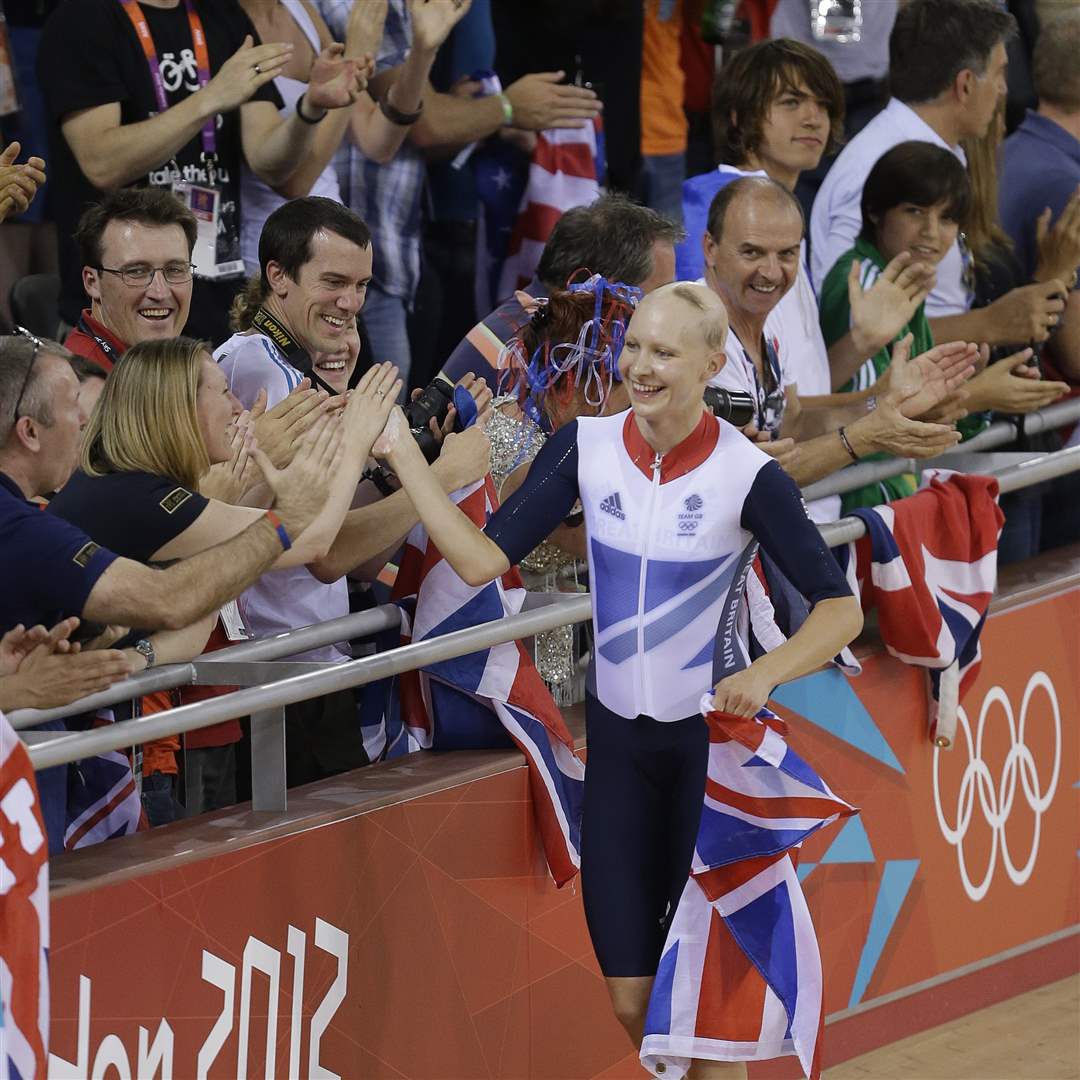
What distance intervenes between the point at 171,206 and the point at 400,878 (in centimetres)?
176

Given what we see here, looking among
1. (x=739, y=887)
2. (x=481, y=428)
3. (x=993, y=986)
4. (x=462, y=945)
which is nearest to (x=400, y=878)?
(x=462, y=945)

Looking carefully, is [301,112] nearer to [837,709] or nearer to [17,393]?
[17,393]

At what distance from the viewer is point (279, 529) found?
4102 mm

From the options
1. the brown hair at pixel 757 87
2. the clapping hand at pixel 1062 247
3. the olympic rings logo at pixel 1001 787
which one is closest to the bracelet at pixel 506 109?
the brown hair at pixel 757 87

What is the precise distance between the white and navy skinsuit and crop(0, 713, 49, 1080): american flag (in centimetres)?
114

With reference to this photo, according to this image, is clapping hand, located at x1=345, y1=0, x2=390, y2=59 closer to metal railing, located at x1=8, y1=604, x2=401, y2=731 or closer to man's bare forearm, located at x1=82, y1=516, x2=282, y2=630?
metal railing, located at x1=8, y1=604, x2=401, y2=731

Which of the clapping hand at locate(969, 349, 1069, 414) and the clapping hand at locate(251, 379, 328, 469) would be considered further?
the clapping hand at locate(969, 349, 1069, 414)

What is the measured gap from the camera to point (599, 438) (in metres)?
4.33

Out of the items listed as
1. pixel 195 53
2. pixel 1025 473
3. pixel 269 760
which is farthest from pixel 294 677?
pixel 1025 473

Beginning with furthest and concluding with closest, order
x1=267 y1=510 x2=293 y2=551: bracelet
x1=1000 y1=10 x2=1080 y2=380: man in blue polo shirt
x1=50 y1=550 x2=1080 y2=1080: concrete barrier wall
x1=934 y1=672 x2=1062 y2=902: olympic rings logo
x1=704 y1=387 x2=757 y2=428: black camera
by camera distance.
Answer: x1=1000 y1=10 x2=1080 y2=380: man in blue polo shirt → x1=934 y1=672 x2=1062 y2=902: olympic rings logo → x1=704 y1=387 x2=757 y2=428: black camera → x1=267 y1=510 x2=293 y2=551: bracelet → x1=50 y1=550 x2=1080 y2=1080: concrete barrier wall

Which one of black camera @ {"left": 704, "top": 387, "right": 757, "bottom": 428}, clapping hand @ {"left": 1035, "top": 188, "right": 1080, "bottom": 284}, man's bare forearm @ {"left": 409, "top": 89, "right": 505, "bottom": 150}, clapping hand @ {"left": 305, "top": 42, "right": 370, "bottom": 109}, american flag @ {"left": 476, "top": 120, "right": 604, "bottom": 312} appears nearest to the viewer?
black camera @ {"left": 704, "top": 387, "right": 757, "bottom": 428}

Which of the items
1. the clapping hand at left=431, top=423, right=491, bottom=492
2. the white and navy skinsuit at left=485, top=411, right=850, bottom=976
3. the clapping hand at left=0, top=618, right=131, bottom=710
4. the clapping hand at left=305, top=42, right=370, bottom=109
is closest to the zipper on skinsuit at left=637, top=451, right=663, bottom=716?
the white and navy skinsuit at left=485, top=411, right=850, bottom=976

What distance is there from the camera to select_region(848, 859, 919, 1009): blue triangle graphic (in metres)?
5.51

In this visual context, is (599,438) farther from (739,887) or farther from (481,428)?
(739,887)
